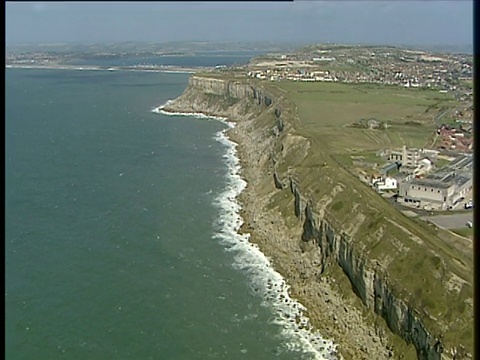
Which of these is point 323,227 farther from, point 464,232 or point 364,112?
point 364,112

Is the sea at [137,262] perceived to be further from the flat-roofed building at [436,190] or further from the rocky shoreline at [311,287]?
the flat-roofed building at [436,190]

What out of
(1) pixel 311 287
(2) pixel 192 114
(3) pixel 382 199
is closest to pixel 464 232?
(3) pixel 382 199

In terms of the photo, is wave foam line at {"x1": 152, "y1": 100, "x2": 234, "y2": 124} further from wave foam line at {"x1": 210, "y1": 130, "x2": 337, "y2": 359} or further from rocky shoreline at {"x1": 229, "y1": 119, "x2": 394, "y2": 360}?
rocky shoreline at {"x1": 229, "y1": 119, "x2": 394, "y2": 360}

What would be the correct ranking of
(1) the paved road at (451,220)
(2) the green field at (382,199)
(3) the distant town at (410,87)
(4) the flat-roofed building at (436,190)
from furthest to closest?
(3) the distant town at (410,87) < (4) the flat-roofed building at (436,190) < (1) the paved road at (451,220) < (2) the green field at (382,199)

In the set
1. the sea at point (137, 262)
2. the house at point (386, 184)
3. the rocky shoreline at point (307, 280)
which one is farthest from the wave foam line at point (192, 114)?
the house at point (386, 184)

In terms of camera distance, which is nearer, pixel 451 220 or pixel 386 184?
pixel 451 220

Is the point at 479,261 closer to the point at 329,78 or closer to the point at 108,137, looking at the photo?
the point at 108,137
